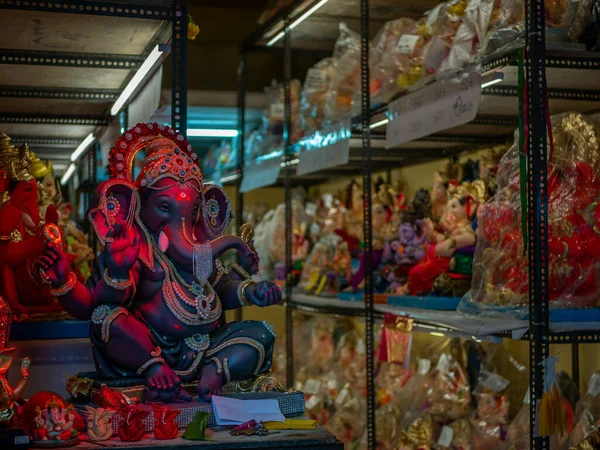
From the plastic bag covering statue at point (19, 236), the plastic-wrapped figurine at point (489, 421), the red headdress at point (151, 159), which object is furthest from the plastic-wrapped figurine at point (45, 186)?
the plastic-wrapped figurine at point (489, 421)

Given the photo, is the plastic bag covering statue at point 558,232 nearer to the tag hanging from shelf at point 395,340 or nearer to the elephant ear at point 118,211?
the tag hanging from shelf at point 395,340

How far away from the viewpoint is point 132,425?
157cm

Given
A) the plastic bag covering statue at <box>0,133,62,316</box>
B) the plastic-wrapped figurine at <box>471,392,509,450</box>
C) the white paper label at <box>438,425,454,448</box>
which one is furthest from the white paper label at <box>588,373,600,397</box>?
the plastic bag covering statue at <box>0,133,62,316</box>

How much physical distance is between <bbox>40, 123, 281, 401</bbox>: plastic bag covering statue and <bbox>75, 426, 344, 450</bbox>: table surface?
203 millimetres

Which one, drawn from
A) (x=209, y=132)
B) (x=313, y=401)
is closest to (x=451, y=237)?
(x=313, y=401)

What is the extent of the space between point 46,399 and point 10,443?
10 centimetres

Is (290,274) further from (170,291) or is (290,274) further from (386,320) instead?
(170,291)

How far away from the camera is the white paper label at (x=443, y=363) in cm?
319

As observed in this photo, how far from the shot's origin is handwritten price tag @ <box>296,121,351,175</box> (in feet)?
11.5

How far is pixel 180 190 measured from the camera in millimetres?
1874

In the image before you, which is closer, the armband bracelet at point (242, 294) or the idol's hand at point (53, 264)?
the idol's hand at point (53, 264)

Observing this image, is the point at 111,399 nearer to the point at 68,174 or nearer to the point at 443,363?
the point at 443,363

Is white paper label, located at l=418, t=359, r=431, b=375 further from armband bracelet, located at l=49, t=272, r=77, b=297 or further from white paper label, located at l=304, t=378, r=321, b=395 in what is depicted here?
armband bracelet, located at l=49, t=272, r=77, b=297

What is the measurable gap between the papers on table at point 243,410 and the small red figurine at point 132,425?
15 cm
